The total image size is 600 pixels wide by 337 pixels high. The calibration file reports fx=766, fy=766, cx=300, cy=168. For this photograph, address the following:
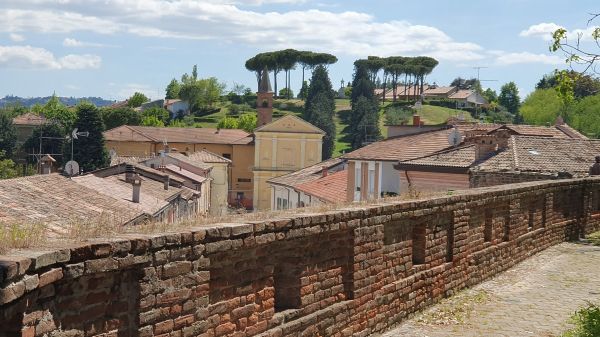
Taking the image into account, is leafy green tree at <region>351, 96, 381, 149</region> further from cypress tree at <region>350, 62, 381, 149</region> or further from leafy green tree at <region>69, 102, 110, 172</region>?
leafy green tree at <region>69, 102, 110, 172</region>

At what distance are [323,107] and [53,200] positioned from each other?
81486 millimetres

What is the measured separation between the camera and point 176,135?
284 ft

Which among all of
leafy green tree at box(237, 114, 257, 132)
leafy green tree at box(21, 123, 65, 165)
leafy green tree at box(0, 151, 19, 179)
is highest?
leafy green tree at box(237, 114, 257, 132)

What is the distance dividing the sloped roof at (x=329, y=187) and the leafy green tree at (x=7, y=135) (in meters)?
56.3

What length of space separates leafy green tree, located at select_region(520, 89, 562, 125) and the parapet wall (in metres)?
83.3

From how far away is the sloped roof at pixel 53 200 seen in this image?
17905mm

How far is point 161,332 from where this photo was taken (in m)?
5.16

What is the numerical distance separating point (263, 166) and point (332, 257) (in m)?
64.2

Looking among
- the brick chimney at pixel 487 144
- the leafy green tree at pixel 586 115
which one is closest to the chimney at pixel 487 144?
the brick chimney at pixel 487 144

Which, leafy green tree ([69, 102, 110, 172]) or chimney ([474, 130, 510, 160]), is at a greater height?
chimney ([474, 130, 510, 160])

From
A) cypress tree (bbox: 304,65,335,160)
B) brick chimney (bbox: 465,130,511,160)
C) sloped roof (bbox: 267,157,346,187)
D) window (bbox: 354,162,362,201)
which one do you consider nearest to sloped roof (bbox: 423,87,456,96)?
cypress tree (bbox: 304,65,335,160)

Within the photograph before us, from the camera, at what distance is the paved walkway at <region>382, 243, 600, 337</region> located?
870 centimetres

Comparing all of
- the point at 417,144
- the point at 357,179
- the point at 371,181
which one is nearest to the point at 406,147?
the point at 417,144

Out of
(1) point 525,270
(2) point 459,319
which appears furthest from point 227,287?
(1) point 525,270
